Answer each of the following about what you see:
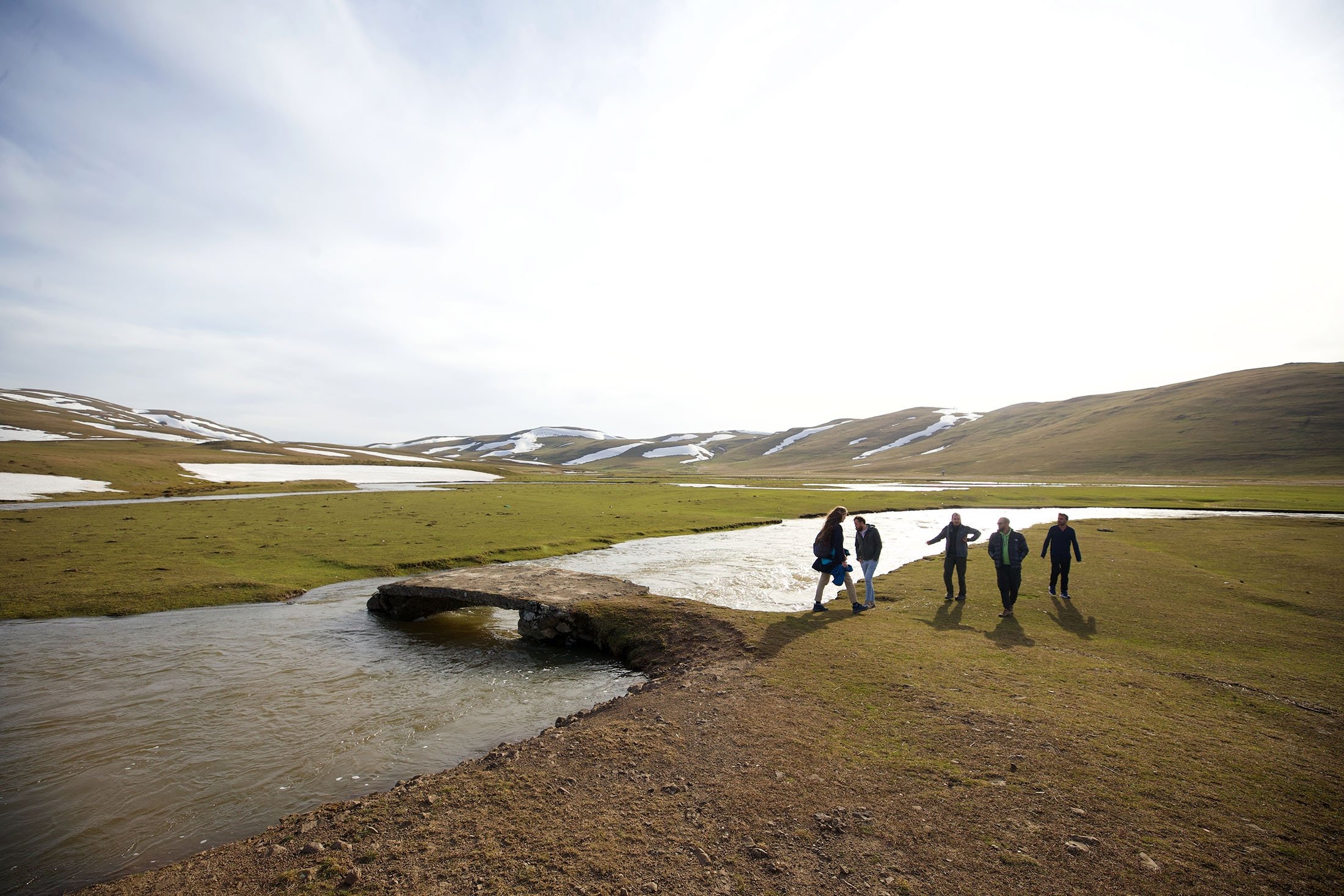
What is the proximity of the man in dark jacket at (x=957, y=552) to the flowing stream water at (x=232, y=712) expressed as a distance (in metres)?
5.29

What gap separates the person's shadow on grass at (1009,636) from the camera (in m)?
15.2

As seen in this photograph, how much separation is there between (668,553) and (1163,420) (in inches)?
6862

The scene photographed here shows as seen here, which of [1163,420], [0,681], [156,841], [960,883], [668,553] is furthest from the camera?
[1163,420]

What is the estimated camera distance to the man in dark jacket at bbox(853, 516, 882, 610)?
64.1 ft

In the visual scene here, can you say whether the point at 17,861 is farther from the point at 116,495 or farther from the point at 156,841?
the point at 116,495

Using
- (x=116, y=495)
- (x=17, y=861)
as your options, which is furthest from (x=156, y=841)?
(x=116, y=495)

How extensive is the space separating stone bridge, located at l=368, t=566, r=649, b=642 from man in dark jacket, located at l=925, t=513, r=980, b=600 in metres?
11.4

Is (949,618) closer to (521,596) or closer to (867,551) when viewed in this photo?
(867,551)

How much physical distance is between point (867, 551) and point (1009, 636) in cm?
515

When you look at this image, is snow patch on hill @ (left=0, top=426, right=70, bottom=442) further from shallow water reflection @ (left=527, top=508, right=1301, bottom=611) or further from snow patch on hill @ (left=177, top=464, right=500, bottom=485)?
shallow water reflection @ (left=527, top=508, right=1301, bottom=611)

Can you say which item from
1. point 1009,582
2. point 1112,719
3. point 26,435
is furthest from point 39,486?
point 26,435

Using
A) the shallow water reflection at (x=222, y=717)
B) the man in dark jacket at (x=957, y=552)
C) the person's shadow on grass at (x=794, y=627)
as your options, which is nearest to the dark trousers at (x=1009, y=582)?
the man in dark jacket at (x=957, y=552)

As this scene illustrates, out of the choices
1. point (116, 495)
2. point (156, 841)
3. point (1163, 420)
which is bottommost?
point (156, 841)

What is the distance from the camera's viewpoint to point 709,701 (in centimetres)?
1145
